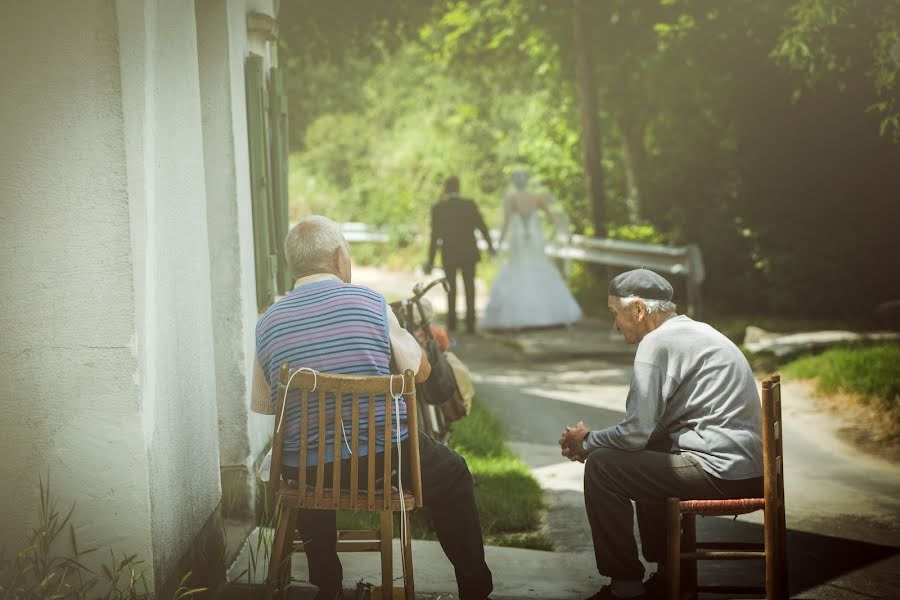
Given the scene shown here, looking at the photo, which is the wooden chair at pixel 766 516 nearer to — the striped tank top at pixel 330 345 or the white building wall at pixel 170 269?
the striped tank top at pixel 330 345

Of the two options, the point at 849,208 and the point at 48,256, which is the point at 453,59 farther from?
the point at 48,256

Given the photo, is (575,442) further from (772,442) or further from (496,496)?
(496,496)

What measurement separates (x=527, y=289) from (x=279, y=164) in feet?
26.1

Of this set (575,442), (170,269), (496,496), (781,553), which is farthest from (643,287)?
(496,496)

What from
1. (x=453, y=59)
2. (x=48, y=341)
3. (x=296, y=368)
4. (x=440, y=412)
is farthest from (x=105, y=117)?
(x=453, y=59)

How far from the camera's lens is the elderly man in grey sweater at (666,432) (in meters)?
4.80

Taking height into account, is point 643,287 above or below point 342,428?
above

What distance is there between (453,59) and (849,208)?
8.64 m

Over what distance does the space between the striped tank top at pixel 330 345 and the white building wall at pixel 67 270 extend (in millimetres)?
588

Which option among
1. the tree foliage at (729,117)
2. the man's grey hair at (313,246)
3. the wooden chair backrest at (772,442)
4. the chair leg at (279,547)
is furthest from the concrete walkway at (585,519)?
the tree foliage at (729,117)

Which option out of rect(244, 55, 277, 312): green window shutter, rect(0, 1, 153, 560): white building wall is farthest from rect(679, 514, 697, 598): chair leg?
rect(244, 55, 277, 312): green window shutter

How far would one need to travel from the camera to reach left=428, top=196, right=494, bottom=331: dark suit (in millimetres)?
14672

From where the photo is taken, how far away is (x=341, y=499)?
14.3 feet

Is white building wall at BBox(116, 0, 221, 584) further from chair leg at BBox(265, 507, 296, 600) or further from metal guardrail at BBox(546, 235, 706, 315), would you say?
metal guardrail at BBox(546, 235, 706, 315)
